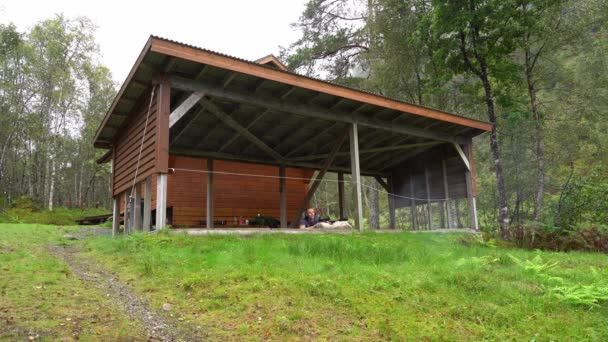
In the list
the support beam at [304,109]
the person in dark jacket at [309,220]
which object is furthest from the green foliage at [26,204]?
the support beam at [304,109]

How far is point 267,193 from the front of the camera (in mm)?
15875

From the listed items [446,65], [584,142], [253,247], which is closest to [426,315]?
[253,247]

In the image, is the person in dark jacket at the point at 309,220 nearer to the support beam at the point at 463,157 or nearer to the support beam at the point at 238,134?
the support beam at the point at 238,134

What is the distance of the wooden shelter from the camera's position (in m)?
8.43

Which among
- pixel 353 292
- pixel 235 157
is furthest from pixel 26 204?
pixel 353 292

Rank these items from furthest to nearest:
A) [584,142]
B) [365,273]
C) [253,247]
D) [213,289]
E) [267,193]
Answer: [584,142]
[267,193]
[253,247]
[365,273]
[213,289]

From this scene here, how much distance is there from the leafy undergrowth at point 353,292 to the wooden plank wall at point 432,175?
306 inches

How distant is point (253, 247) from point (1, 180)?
88.2 ft

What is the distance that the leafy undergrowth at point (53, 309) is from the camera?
358 centimetres

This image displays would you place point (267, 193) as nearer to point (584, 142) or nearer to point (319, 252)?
point (319, 252)

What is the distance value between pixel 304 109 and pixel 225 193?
581 cm

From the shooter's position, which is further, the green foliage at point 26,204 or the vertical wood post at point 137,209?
the green foliage at point 26,204

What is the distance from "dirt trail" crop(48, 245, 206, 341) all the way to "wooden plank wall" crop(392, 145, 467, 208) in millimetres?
10851

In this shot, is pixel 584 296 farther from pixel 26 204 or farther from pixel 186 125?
pixel 26 204
